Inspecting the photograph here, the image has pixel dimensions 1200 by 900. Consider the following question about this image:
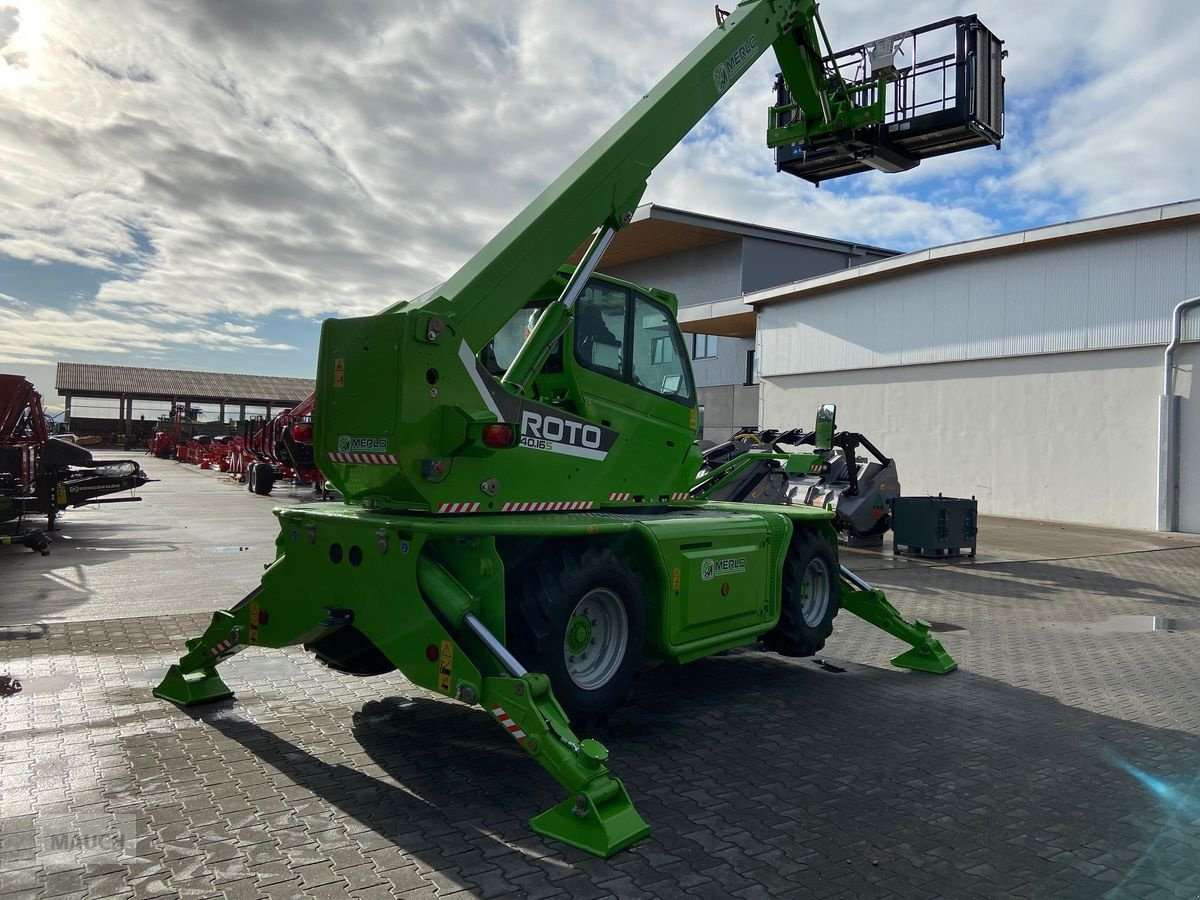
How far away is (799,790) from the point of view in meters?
4.73

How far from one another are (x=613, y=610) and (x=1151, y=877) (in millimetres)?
2969

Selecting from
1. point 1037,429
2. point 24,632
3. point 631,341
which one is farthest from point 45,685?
point 1037,429

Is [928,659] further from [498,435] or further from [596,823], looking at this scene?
[498,435]

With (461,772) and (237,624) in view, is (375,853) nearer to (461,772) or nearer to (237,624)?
(461,772)

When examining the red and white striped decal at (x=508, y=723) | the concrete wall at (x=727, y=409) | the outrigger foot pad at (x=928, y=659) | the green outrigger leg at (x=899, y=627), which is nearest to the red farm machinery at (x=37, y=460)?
the red and white striped decal at (x=508, y=723)

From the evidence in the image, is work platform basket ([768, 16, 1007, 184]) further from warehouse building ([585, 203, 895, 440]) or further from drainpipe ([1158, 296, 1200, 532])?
warehouse building ([585, 203, 895, 440])

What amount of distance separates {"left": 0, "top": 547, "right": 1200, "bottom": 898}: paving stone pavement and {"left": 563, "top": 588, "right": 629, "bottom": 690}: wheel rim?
1.41 feet

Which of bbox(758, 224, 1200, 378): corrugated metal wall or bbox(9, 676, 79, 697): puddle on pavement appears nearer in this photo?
bbox(9, 676, 79, 697): puddle on pavement

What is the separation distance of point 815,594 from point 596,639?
2841mm

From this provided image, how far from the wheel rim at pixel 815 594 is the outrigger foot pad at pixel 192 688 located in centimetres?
451

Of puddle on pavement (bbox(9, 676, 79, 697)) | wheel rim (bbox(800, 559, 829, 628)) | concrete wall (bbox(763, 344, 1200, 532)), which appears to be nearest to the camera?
puddle on pavement (bbox(9, 676, 79, 697))

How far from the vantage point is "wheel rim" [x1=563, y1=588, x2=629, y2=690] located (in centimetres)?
535

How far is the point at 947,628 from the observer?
9336 mm

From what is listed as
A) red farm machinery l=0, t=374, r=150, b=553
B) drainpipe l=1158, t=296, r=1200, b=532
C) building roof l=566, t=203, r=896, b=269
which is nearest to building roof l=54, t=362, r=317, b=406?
building roof l=566, t=203, r=896, b=269
